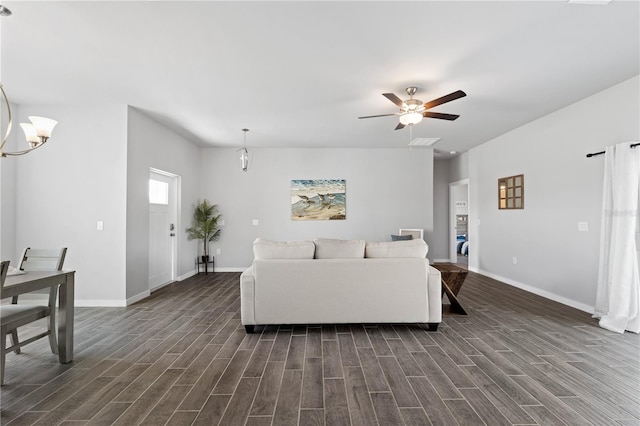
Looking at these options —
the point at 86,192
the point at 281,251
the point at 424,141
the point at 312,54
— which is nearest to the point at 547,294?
the point at 424,141

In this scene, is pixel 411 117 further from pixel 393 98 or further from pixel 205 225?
pixel 205 225

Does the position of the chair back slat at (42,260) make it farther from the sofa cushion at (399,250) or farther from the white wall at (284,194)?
the white wall at (284,194)

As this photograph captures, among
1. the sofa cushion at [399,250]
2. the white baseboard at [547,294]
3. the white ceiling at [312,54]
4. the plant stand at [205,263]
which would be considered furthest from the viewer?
the plant stand at [205,263]

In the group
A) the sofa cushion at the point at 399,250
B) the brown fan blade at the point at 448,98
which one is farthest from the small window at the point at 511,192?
the sofa cushion at the point at 399,250

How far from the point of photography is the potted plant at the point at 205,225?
6.30 meters

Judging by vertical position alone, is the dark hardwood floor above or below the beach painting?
below

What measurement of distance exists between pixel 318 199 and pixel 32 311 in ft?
16.5

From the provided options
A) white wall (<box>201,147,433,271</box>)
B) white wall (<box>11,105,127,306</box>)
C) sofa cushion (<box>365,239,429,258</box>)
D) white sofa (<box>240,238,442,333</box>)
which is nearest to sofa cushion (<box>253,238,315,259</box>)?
white sofa (<box>240,238,442,333</box>)

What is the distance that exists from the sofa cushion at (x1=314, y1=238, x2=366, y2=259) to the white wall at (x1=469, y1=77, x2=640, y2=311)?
9.82 feet

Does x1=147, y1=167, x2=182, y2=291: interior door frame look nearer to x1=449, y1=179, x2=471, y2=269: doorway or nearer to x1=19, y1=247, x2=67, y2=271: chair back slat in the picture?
x1=19, y1=247, x2=67, y2=271: chair back slat

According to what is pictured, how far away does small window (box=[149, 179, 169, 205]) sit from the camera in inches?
202

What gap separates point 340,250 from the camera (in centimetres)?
327

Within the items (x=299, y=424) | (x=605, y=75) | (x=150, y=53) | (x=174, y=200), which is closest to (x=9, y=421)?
(x=299, y=424)

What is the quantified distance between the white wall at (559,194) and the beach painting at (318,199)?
9.74ft
